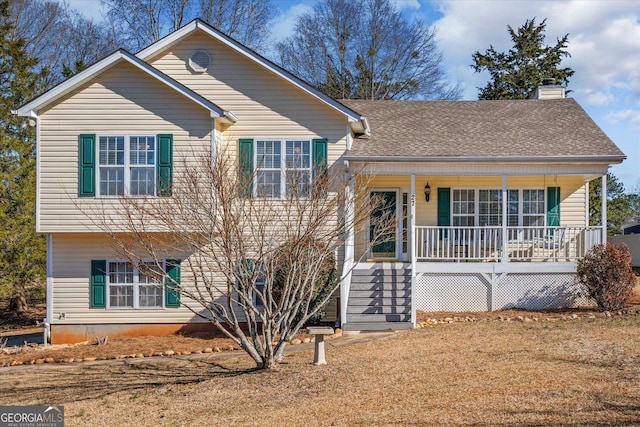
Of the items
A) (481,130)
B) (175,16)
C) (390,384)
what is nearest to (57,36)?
(175,16)

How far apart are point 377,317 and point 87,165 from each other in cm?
734

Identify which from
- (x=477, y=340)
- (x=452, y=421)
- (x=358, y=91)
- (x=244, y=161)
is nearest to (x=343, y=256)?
(x=244, y=161)

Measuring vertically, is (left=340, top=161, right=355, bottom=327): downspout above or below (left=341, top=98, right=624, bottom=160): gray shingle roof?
below

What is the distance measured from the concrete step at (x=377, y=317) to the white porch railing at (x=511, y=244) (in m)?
1.85

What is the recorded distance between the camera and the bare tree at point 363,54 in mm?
32281

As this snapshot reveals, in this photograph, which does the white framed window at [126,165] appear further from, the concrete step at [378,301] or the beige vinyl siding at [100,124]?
the concrete step at [378,301]

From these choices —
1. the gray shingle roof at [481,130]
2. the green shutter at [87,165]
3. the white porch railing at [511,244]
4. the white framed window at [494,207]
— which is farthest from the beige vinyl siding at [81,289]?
the white framed window at [494,207]

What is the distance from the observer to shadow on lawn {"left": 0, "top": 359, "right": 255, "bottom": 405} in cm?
1005

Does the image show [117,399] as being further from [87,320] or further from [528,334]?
[528,334]

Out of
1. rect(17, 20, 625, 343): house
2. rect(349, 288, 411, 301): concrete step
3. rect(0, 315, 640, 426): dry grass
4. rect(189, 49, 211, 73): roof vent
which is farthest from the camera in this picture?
rect(189, 49, 211, 73): roof vent

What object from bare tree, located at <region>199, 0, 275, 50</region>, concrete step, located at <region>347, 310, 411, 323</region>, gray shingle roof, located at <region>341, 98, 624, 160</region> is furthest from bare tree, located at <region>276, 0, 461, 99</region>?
concrete step, located at <region>347, 310, 411, 323</region>

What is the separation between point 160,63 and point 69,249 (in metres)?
5.05

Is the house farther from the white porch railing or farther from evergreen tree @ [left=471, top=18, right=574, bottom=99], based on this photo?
evergreen tree @ [left=471, top=18, right=574, bottom=99]

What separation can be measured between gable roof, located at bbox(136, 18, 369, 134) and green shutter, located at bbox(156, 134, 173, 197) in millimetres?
2547
